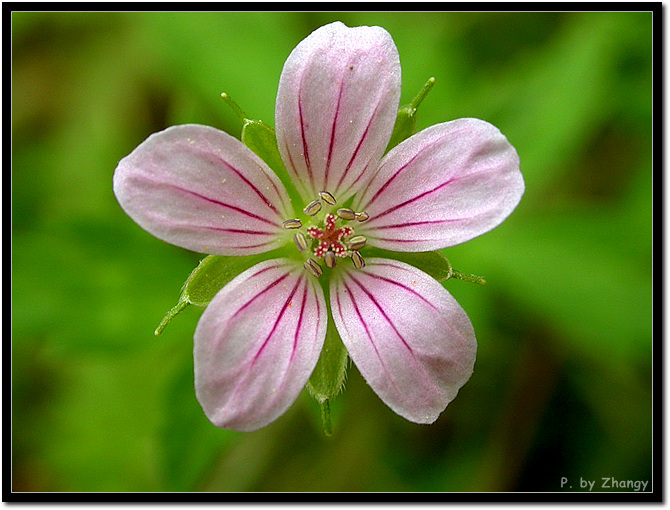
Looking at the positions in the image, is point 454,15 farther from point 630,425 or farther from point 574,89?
point 630,425

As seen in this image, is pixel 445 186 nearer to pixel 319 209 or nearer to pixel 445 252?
pixel 319 209

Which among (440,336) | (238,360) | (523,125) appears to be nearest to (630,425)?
(523,125)

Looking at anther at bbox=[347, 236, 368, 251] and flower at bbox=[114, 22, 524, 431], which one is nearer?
flower at bbox=[114, 22, 524, 431]

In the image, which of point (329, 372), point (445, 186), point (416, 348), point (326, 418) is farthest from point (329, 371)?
point (445, 186)

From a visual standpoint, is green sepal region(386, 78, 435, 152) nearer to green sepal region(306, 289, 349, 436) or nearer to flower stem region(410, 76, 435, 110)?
flower stem region(410, 76, 435, 110)

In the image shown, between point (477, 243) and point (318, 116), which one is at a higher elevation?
point (318, 116)

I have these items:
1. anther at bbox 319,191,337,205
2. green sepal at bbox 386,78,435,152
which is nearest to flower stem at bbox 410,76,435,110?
green sepal at bbox 386,78,435,152
